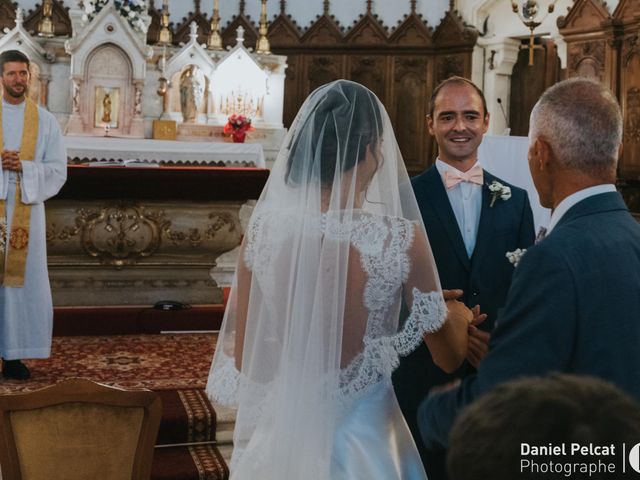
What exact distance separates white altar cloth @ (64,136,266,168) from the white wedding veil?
25.7ft

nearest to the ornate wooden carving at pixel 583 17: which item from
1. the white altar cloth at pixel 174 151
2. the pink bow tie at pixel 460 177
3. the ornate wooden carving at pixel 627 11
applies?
the ornate wooden carving at pixel 627 11

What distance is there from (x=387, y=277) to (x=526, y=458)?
138 centimetres

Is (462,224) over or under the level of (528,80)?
under

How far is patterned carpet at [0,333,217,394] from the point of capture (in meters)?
5.12

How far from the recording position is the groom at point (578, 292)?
1752 mm

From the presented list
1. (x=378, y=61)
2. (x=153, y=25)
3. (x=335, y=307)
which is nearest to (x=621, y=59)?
(x=378, y=61)

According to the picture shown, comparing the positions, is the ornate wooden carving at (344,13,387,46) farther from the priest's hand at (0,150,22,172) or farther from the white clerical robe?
the priest's hand at (0,150,22,172)

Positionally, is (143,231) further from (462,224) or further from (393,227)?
(393,227)

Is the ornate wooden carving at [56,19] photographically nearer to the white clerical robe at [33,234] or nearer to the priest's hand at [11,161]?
the white clerical robe at [33,234]

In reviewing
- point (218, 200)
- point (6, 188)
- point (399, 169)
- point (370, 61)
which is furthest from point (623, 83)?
point (399, 169)

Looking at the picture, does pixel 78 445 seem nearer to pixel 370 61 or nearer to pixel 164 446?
pixel 164 446

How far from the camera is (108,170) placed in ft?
21.2

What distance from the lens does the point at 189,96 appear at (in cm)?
1148

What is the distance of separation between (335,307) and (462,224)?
81cm
